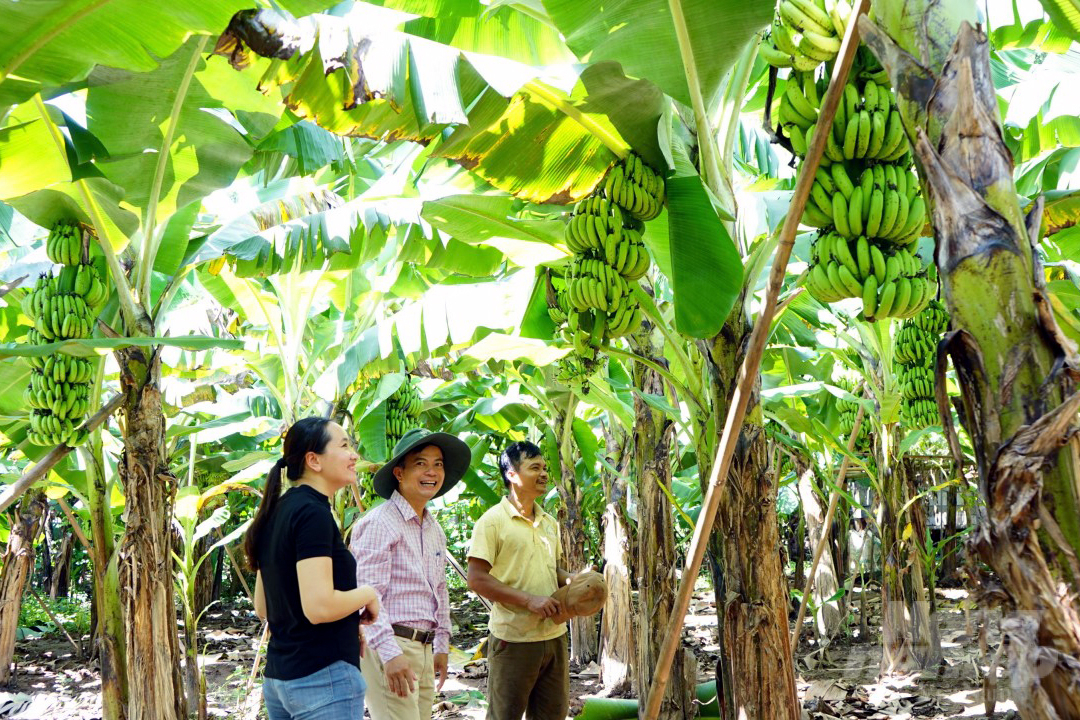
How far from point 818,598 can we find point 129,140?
7.41 meters

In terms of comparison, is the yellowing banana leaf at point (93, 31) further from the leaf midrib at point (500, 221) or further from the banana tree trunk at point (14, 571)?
the banana tree trunk at point (14, 571)

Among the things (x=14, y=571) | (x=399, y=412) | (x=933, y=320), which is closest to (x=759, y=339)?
(x=933, y=320)

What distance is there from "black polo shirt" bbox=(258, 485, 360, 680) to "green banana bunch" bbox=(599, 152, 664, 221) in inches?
57.9

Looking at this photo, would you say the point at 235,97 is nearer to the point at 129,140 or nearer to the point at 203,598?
the point at 129,140

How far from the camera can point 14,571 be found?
8117 millimetres

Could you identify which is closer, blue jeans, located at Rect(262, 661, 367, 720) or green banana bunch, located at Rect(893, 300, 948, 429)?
blue jeans, located at Rect(262, 661, 367, 720)

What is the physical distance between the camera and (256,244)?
15.1ft

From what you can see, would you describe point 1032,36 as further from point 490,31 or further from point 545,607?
point 545,607

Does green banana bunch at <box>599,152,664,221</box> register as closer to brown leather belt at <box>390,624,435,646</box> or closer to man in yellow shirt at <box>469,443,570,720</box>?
man in yellow shirt at <box>469,443,570,720</box>

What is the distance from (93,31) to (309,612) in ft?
6.68

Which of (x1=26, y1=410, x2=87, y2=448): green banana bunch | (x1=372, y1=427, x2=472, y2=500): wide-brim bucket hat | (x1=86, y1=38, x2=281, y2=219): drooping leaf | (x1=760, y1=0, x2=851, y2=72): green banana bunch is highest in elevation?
(x1=86, y1=38, x2=281, y2=219): drooping leaf

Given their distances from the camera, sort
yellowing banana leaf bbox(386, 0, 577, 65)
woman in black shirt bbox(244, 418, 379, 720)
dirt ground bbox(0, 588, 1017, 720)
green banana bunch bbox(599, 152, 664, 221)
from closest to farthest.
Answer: woman in black shirt bbox(244, 418, 379, 720)
green banana bunch bbox(599, 152, 664, 221)
yellowing banana leaf bbox(386, 0, 577, 65)
dirt ground bbox(0, 588, 1017, 720)

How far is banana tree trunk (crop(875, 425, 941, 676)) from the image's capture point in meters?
6.34

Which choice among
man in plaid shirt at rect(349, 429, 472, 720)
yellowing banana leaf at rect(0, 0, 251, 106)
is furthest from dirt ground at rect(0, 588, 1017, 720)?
yellowing banana leaf at rect(0, 0, 251, 106)
